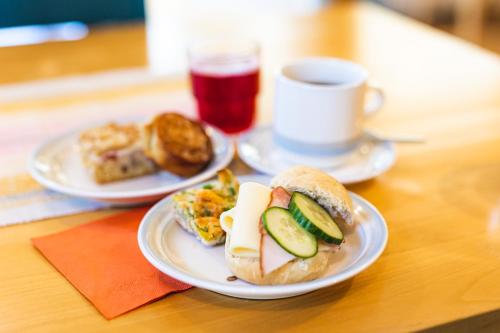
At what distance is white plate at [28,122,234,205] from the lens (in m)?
1.07

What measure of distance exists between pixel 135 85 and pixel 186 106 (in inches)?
7.6

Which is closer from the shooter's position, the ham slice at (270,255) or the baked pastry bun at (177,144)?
the ham slice at (270,255)

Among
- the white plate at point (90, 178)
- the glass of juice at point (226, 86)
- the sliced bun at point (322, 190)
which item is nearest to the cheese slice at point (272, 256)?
the sliced bun at point (322, 190)

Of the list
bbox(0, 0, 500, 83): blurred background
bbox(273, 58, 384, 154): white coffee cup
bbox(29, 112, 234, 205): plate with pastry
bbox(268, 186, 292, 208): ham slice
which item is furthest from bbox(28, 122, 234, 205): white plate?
bbox(0, 0, 500, 83): blurred background

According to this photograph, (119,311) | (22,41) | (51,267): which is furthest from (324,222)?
(22,41)

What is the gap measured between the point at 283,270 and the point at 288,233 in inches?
1.8

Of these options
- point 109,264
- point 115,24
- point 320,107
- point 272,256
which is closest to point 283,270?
point 272,256

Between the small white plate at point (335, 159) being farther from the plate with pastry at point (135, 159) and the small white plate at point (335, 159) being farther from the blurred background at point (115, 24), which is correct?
the blurred background at point (115, 24)

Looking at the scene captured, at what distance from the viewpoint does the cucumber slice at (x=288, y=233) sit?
795mm

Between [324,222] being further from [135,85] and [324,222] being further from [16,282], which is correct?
[135,85]

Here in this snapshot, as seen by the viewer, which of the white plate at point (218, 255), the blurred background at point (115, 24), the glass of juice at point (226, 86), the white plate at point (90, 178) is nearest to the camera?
the white plate at point (218, 255)

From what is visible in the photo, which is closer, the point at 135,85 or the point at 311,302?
the point at 311,302

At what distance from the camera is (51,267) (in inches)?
36.7

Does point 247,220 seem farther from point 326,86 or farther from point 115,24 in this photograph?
point 115,24
